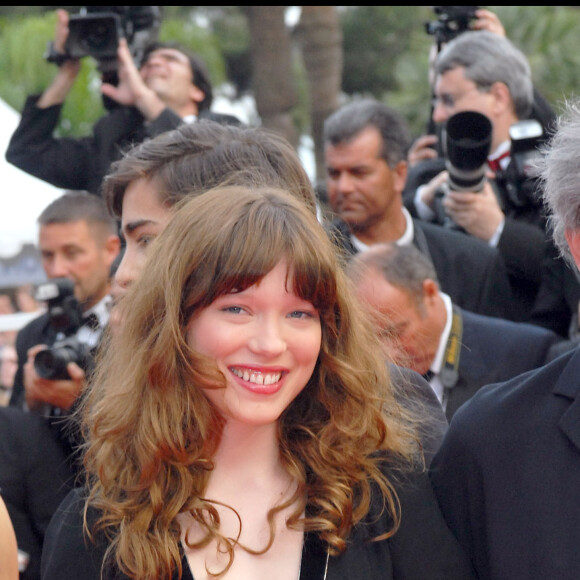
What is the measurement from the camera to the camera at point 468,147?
446 centimetres

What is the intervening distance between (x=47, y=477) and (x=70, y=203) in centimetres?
174

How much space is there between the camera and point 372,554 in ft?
7.61

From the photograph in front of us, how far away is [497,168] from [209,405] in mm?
2833

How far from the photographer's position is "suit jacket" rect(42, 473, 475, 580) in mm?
2295

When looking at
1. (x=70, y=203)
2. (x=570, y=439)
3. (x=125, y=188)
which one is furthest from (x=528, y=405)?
(x=70, y=203)

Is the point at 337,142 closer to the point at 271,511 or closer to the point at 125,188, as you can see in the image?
the point at 125,188

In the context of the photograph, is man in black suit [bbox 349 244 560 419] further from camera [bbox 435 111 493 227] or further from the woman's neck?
the woman's neck

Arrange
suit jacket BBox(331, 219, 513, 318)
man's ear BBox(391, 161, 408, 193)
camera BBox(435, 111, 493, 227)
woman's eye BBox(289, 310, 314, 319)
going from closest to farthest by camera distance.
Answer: woman's eye BBox(289, 310, 314, 319), camera BBox(435, 111, 493, 227), suit jacket BBox(331, 219, 513, 318), man's ear BBox(391, 161, 408, 193)

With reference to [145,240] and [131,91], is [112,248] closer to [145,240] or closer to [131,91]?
[131,91]

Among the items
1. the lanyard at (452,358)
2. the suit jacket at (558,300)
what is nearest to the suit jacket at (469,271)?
the suit jacket at (558,300)

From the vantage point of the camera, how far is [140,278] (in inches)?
98.0

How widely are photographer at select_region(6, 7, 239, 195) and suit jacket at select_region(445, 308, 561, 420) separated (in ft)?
6.36

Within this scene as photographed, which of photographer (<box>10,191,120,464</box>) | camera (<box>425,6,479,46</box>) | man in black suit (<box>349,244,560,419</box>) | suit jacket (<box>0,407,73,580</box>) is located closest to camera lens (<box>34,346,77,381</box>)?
suit jacket (<box>0,407,73,580</box>)

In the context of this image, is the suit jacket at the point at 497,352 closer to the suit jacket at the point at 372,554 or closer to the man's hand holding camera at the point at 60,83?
the suit jacket at the point at 372,554
